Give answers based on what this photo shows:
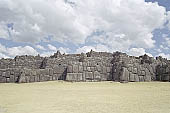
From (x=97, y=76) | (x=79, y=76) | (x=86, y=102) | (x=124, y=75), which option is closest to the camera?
(x=86, y=102)

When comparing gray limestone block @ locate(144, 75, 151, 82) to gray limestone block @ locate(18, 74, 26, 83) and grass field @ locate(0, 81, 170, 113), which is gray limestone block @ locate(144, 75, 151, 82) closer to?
A: grass field @ locate(0, 81, 170, 113)

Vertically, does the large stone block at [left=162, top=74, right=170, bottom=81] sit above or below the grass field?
above

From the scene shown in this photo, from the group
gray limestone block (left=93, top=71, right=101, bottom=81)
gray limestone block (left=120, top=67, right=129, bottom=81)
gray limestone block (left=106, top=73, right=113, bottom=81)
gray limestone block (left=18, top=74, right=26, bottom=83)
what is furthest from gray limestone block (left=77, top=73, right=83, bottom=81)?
gray limestone block (left=18, top=74, right=26, bottom=83)

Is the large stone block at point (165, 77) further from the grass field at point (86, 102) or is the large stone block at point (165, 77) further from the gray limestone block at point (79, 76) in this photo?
the gray limestone block at point (79, 76)

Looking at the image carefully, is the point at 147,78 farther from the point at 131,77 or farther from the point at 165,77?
the point at 131,77

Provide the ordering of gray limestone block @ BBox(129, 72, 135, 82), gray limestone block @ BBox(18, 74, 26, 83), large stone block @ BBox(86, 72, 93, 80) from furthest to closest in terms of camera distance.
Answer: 1. large stone block @ BBox(86, 72, 93, 80)
2. gray limestone block @ BBox(18, 74, 26, 83)
3. gray limestone block @ BBox(129, 72, 135, 82)

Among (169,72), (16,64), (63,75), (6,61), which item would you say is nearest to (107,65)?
(63,75)

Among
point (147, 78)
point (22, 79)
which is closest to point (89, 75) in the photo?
point (147, 78)

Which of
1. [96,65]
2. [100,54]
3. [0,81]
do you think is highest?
[100,54]

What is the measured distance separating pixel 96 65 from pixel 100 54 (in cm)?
721

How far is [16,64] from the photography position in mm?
21641

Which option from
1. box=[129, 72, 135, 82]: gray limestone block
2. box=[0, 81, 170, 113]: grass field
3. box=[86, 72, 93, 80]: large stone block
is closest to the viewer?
box=[0, 81, 170, 113]: grass field

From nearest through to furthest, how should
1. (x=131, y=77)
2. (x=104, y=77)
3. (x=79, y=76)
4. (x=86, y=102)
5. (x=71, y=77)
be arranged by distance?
(x=86, y=102)
(x=131, y=77)
(x=71, y=77)
(x=79, y=76)
(x=104, y=77)

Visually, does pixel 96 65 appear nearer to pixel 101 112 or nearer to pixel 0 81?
pixel 0 81
